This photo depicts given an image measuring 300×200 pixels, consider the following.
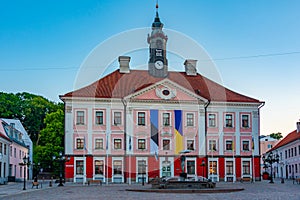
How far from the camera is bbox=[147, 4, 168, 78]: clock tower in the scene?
5144 cm

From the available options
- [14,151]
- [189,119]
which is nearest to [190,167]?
[189,119]

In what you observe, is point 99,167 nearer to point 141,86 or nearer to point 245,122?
→ point 141,86

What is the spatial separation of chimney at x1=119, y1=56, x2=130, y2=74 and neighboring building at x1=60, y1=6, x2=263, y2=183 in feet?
4.89

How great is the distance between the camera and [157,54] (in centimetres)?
5184

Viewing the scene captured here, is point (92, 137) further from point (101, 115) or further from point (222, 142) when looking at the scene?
point (222, 142)

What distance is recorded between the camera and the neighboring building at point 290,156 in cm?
5683

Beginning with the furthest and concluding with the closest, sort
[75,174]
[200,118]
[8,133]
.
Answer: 1. [8,133]
2. [200,118]
3. [75,174]

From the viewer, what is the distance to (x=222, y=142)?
48.5 m

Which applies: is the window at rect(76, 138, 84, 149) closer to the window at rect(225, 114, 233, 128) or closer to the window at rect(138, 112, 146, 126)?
the window at rect(138, 112, 146, 126)

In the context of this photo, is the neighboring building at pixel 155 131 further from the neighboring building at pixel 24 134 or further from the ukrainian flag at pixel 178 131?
the neighboring building at pixel 24 134

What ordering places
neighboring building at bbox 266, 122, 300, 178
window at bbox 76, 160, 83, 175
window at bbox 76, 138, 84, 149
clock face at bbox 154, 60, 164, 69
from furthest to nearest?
neighboring building at bbox 266, 122, 300, 178
clock face at bbox 154, 60, 164, 69
window at bbox 76, 138, 84, 149
window at bbox 76, 160, 83, 175

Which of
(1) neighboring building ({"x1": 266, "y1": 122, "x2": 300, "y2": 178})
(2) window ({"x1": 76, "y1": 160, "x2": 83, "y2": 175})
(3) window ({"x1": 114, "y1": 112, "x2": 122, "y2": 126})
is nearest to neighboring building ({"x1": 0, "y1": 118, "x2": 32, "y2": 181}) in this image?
(2) window ({"x1": 76, "y1": 160, "x2": 83, "y2": 175})

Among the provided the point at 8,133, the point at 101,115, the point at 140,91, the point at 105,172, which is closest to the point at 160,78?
the point at 140,91

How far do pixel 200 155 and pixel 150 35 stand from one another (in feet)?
49.5
